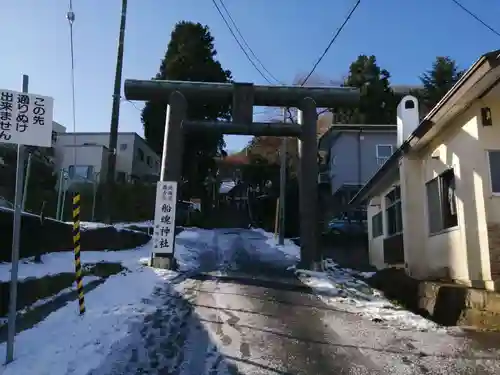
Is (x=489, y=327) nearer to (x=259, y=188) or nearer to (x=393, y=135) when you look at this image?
(x=393, y=135)

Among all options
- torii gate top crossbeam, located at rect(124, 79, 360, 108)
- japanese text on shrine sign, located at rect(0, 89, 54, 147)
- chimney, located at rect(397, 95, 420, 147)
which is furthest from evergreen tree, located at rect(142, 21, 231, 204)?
japanese text on shrine sign, located at rect(0, 89, 54, 147)

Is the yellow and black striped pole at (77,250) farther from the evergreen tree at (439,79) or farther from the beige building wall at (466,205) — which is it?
the evergreen tree at (439,79)

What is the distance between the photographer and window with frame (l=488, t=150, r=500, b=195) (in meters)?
8.03

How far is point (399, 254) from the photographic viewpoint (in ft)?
43.9

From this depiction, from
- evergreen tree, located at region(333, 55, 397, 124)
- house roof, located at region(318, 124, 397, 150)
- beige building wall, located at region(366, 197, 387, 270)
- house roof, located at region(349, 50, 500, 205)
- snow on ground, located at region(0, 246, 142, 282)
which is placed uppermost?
evergreen tree, located at region(333, 55, 397, 124)

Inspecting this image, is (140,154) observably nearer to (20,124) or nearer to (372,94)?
(372,94)

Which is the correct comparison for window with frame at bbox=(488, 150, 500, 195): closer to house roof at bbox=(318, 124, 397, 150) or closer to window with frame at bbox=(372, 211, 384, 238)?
window with frame at bbox=(372, 211, 384, 238)

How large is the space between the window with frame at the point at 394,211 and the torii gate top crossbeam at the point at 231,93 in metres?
3.35

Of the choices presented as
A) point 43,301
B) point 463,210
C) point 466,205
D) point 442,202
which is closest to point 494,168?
point 466,205

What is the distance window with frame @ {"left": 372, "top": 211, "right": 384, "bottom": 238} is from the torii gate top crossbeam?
17.0 ft

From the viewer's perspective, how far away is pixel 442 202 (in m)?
9.95

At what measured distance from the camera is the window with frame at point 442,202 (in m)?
9.56

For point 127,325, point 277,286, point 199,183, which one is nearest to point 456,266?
point 277,286

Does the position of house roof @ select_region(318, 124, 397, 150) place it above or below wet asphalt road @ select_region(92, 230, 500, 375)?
above
